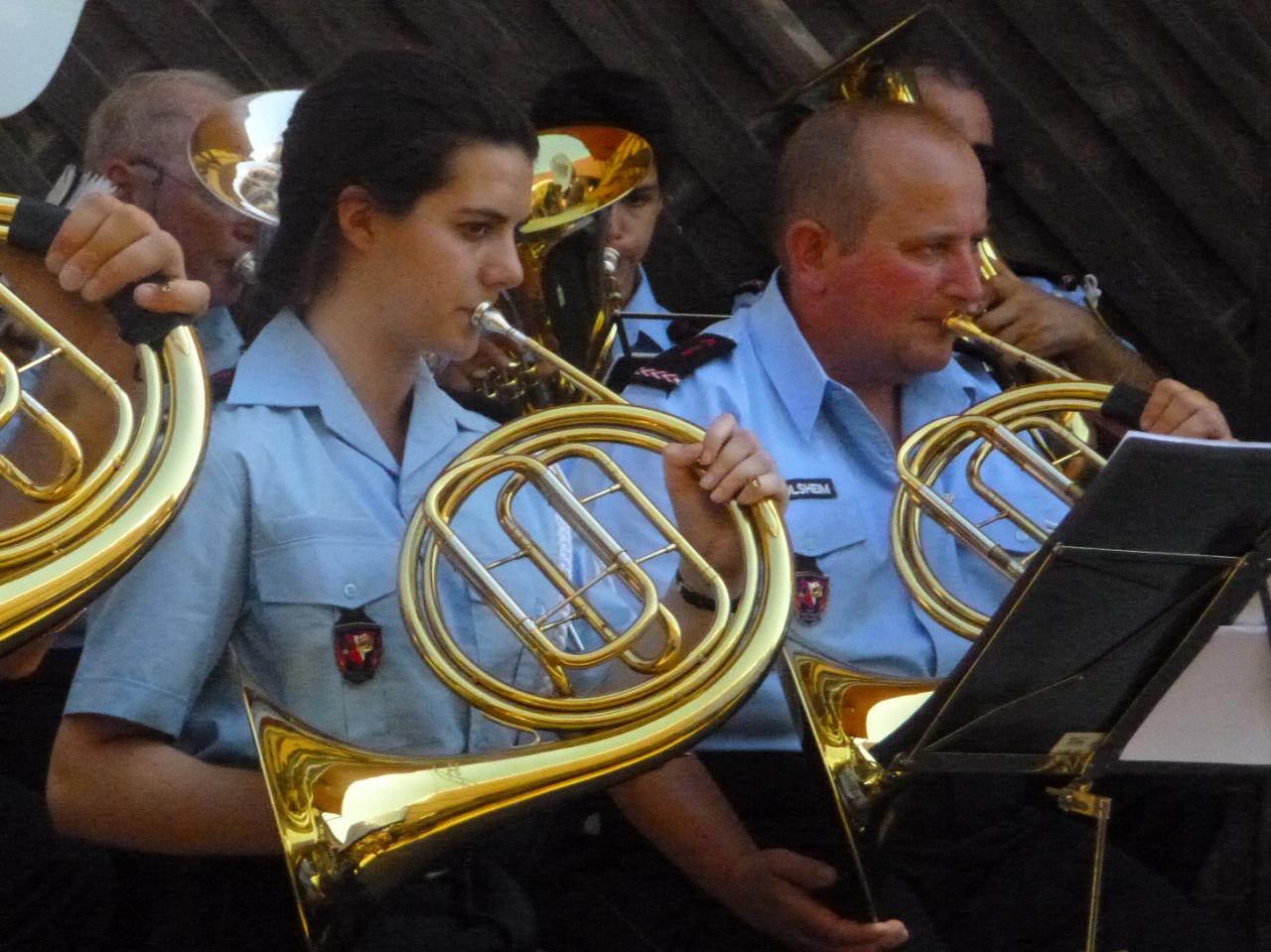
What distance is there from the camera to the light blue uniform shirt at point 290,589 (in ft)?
6.37

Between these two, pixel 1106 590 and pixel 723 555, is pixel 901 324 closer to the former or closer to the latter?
pixel 723 555

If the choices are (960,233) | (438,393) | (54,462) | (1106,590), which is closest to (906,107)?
(960,233)

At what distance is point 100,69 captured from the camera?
11.3ft

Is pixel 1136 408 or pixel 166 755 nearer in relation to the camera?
pixel 166 755

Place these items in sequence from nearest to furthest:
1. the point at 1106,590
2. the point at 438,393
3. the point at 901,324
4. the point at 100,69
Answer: the point at 1106,590, the point at 438,393, the point at 901,324, the point at 100,69

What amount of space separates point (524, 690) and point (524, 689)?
0.09 feet

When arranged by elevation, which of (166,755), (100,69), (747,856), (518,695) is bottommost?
(747,856)

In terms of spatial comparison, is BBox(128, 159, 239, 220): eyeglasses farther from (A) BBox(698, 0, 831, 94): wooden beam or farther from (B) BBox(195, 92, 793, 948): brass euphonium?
(A) BBox(698, 0, 831, 94): wooden beam

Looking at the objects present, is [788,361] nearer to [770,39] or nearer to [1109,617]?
[1109,617]

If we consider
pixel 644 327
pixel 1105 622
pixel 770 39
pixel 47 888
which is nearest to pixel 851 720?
pixel 1105 622

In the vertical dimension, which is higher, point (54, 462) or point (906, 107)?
point (54, 462)

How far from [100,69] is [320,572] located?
1754 millimetres

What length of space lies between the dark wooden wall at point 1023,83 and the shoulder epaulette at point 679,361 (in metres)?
0.81

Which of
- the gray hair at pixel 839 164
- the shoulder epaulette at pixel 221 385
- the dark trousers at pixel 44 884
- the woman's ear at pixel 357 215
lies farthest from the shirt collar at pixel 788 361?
the dark trousers at pixel 44 884
